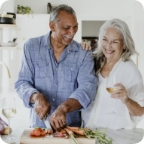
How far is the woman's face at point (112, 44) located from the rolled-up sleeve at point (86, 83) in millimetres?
63

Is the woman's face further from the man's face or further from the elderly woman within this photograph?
the man's face


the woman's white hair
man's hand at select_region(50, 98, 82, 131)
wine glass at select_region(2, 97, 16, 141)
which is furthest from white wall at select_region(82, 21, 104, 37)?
wine glass at select_region(2, 97, 16, 141)

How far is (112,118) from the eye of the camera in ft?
3.82

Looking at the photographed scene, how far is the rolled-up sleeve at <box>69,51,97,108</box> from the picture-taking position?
3.61 ft

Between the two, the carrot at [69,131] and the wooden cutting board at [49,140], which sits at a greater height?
the carrot at [69,131]

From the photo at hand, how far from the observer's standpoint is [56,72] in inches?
44.5

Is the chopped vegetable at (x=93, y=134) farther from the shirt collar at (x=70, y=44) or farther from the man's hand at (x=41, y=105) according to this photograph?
the shirt collar at (x=70, y=44)

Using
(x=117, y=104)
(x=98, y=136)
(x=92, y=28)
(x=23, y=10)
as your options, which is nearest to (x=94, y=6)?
(x=92, y=28)

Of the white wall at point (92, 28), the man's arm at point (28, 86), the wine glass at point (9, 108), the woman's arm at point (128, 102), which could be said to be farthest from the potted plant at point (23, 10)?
the woman's arm at point (128, 102)

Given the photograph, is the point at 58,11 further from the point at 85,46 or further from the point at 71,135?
the point at 71,135

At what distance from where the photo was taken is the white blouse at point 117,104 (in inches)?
44.6

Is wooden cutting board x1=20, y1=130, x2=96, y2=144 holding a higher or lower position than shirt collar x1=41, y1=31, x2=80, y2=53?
lower

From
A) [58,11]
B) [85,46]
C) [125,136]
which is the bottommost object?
[125,136]

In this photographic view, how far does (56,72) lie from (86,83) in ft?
0.38
